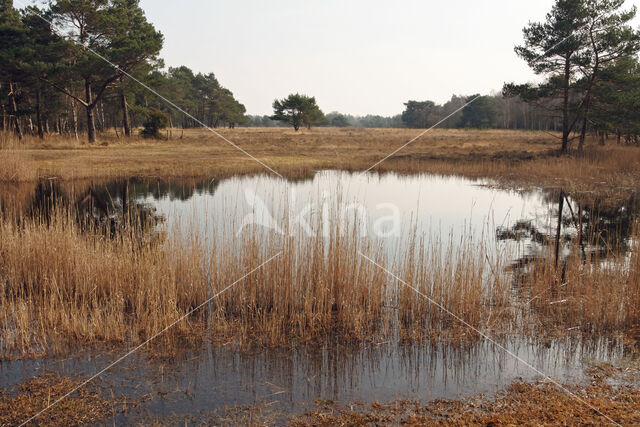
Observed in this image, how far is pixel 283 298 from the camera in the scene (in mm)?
5375

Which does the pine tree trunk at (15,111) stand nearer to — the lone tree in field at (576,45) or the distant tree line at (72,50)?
the distant tree line at (72,50)

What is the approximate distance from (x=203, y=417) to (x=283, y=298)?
1978 millimetres

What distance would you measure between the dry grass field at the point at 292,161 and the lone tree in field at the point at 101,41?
137 inches

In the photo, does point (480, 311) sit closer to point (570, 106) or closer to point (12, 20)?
point (570, 106)

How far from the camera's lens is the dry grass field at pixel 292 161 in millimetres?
16953

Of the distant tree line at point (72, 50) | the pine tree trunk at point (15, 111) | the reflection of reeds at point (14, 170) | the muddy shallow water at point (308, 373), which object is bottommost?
the muddy shallow water at point (308, 373)

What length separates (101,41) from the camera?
25.0m

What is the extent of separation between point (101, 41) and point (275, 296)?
24382 mm

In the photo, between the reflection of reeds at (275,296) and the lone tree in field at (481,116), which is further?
the lone tree in field at (481,116)

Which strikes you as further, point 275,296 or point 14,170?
point 14,170

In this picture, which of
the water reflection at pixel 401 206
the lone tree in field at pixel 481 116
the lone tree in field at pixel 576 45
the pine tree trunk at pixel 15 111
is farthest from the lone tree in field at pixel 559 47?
the pine tree trunk at pixel 15 111

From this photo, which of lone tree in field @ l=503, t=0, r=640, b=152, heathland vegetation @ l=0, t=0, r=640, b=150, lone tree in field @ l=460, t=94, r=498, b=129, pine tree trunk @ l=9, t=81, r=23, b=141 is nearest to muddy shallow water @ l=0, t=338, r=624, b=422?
heathland vegetation @ l=0, t=0, r=640, b=150

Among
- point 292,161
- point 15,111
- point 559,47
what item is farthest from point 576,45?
point 15,111

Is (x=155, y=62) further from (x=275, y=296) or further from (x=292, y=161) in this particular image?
(x=275, y=296)
